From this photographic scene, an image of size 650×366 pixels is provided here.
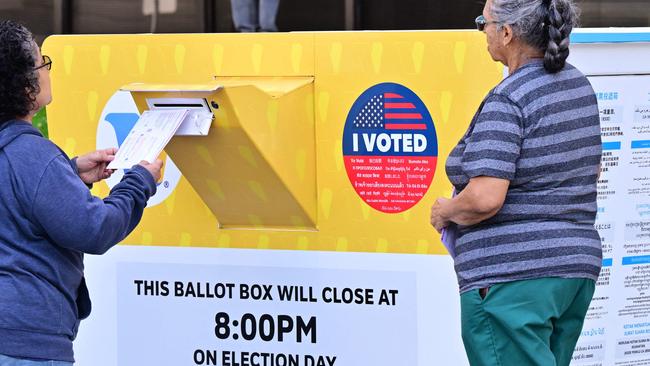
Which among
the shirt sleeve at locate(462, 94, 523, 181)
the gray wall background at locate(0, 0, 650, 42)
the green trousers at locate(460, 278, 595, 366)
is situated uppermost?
the gray wall background at locate(0, 0, 650, 42)

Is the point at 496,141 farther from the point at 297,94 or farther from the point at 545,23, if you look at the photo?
the point at 297,94

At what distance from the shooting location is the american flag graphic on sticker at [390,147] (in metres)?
3.36

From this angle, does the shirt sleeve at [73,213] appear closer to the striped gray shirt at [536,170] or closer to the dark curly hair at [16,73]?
the dark curly hair at [16,73]

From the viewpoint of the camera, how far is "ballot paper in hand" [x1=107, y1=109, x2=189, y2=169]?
282 cm

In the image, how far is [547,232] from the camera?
8.73 feet

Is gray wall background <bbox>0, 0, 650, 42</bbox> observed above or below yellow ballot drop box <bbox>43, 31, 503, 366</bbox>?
above

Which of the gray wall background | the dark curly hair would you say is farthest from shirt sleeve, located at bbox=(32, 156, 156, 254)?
the gray wall background

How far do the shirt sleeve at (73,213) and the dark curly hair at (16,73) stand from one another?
6.7 inches

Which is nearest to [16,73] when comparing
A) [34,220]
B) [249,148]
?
[34,220]

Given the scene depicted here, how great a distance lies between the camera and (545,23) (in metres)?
2.68

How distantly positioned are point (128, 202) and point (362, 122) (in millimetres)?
1038

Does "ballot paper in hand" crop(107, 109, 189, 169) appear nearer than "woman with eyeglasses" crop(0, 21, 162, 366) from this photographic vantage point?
No

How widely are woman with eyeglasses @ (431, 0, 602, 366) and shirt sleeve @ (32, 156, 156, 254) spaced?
85 centimetres

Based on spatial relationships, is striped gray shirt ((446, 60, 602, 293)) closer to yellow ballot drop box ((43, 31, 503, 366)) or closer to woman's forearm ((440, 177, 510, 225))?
woman's forearm ((440, 177, 510, 225))
